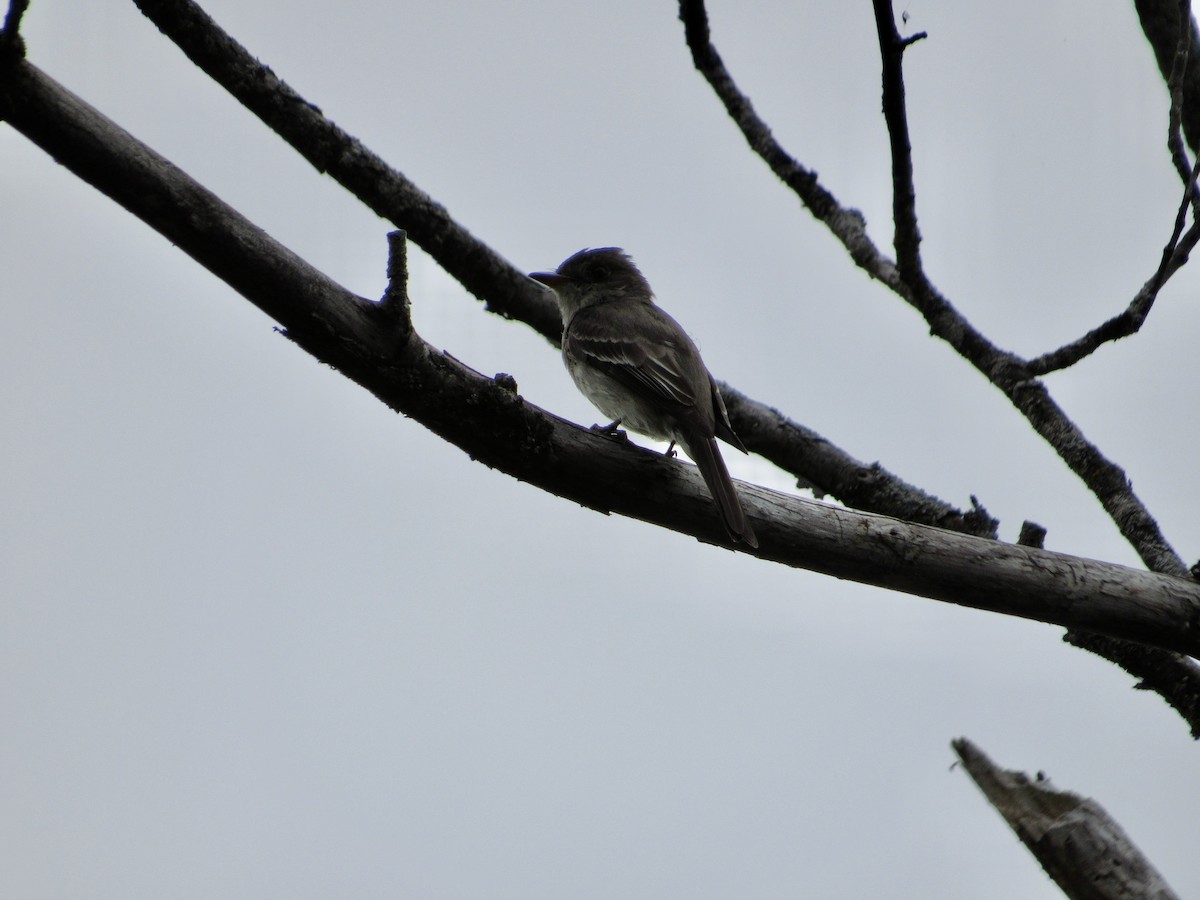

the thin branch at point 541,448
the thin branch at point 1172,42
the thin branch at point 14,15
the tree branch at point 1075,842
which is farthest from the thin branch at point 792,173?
the thin branch at point 14,15

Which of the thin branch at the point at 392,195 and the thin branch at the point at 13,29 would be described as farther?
the thin branch at the point at 392,195

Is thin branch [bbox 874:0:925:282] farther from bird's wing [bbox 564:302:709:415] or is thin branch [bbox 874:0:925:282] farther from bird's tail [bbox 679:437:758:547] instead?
bird's tail [bbox 679:437:758:547]

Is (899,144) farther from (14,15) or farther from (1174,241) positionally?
(14,15)

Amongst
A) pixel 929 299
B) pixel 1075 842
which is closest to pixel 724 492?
pixel 1075 842

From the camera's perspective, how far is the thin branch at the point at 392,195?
506cm

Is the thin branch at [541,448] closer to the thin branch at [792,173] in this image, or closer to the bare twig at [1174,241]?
the bare twig at [1174,241]

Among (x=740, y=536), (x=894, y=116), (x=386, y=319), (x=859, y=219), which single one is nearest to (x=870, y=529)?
(x=740, y=536)

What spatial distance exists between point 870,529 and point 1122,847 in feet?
4.85

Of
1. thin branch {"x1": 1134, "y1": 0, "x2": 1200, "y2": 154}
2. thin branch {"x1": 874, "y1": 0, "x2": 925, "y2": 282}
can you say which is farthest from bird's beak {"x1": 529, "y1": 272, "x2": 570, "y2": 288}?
thin branch {"x1": 1134, "y1": 0, "x2": 1200, "y2": 154}

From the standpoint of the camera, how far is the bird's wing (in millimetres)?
5465

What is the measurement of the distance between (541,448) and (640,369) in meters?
1.81

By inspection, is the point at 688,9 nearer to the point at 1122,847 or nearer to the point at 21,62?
the point at 21,62

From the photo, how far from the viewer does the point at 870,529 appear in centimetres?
432

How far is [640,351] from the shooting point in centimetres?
579
